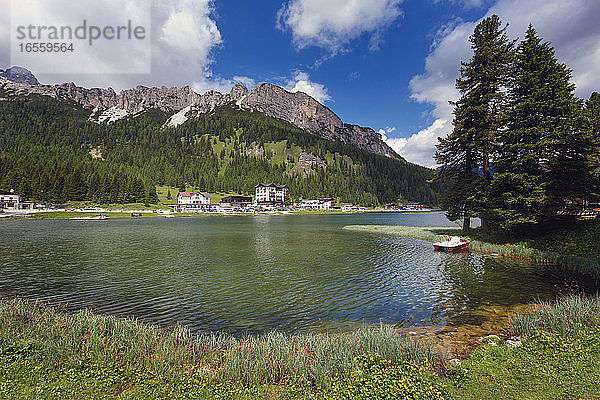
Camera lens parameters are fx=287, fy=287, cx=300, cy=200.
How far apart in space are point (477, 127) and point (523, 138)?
8.98 meters

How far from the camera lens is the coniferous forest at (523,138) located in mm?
29297

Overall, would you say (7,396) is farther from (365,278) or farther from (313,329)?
(365,278)

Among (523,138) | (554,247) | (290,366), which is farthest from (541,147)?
(290,366)

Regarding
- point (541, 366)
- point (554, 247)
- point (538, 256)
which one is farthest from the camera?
point (554, 247)

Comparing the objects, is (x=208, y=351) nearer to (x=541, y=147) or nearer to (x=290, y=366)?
(x=290, y=366)

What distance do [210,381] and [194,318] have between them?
8741 mm

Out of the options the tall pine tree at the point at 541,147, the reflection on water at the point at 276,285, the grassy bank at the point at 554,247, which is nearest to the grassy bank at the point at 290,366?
the reflection on water at the point at 276,285

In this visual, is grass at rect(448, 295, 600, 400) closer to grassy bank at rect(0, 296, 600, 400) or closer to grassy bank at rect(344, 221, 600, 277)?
grassy bank at rect(0, 296, 600, 400)

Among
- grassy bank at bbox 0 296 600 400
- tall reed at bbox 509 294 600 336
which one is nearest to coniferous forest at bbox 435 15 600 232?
tall reed at bbox 509 294 600 336

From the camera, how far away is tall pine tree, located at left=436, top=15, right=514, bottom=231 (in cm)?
3834

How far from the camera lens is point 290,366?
9.66 meters

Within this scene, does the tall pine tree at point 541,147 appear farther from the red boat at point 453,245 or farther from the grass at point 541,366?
the grass at point 541,366

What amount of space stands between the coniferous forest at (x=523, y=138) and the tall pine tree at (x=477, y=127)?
4.8 inches

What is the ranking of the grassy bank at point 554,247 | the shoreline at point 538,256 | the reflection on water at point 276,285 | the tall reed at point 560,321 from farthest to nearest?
the grassy bank at point 554,247, the shoreline at point 538,256, the reflection on water at point 276,285, the tall reed at point 560,321
